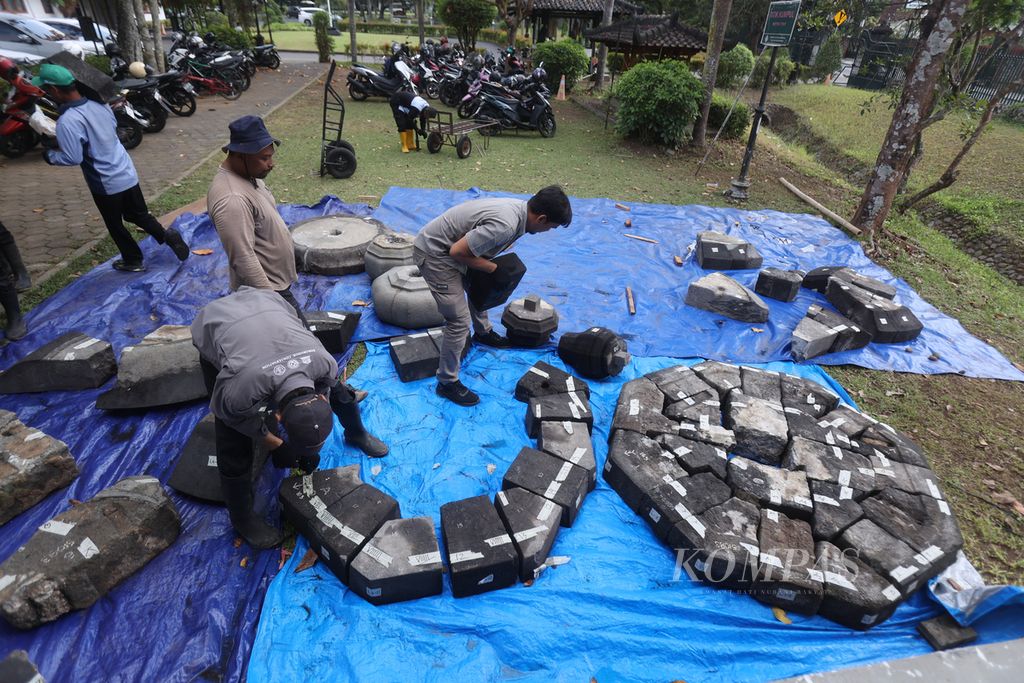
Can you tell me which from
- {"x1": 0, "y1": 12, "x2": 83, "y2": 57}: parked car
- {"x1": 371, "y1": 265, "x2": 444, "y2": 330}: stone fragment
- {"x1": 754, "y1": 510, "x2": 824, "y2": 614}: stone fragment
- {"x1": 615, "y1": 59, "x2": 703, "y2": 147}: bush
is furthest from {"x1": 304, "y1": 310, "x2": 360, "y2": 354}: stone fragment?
{"x1": 0, "y1": 12, "x2": 83, "y2": 57}: parked car

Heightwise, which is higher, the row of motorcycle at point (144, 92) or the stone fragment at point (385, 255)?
the row of motorcycle at point (144, 92)

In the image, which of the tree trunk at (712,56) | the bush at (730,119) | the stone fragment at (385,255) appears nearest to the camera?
the stone fragment at (385,255)

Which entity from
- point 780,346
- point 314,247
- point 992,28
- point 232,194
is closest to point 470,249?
point 232,194

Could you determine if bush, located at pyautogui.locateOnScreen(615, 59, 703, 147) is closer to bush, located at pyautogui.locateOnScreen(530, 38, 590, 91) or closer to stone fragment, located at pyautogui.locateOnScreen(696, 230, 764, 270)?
stone fragment, located at pyautogui.locateOnScreen(696, 230, 764, 270)

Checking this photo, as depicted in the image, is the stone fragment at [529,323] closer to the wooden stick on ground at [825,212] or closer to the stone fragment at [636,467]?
the stone fragment at [636,467]

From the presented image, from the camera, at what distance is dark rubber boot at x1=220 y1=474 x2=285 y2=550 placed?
2.63 m

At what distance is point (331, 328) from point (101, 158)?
8.67 feet

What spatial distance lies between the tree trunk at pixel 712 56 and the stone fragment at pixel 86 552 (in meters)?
11.1

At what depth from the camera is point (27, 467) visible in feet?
9.26

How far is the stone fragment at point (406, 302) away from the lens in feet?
15.0

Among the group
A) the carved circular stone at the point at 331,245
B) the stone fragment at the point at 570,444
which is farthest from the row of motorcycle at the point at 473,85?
the stone fragment at the point at 570,444

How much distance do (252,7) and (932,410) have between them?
1002 inches

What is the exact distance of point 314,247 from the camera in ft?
17.8

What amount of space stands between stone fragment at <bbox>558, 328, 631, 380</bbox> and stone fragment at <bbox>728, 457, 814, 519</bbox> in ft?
4.01
